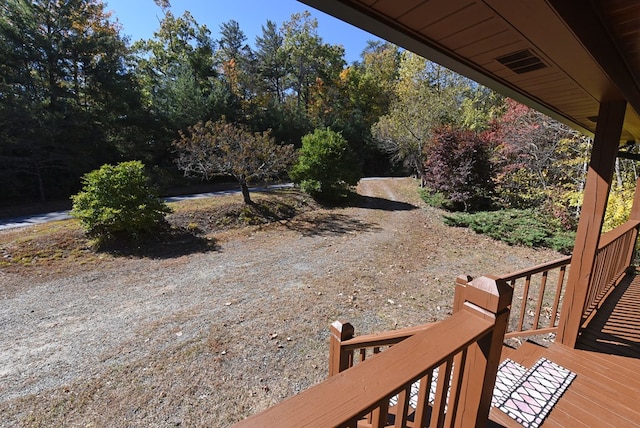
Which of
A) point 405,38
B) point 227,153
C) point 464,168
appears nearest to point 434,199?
point 464,168

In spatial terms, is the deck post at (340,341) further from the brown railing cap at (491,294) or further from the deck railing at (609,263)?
the deck railing at (609,263)

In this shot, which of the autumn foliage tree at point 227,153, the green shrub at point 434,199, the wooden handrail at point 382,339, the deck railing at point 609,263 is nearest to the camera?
the wooden handrail at point 382,339

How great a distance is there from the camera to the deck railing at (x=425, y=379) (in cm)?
63

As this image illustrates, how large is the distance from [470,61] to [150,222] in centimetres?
716

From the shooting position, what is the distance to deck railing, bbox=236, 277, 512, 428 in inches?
24.6

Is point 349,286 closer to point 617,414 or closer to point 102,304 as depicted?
point 617,414

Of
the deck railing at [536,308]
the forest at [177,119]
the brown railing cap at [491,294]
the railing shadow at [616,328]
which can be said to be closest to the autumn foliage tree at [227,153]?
the forest at [177,119]

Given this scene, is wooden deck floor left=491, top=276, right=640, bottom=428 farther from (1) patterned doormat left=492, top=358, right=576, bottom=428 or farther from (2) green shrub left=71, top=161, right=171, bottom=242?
(2) green shrub left=71, top=161, right=171, bottom=242

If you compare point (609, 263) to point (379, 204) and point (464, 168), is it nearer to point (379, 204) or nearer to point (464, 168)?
point (464, 168)

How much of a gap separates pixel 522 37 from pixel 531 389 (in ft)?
7.45

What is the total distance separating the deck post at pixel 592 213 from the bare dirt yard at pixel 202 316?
1.60 meters

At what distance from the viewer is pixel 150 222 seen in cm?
666

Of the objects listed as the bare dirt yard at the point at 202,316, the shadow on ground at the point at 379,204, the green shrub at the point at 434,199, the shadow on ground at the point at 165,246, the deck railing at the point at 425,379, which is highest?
the deck railing at the point at 425,379

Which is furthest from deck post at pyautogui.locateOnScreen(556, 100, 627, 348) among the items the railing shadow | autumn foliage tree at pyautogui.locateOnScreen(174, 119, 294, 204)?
autumn foliage tree at pyautogui.locateOnScreen(174, 119, 294, 204)
